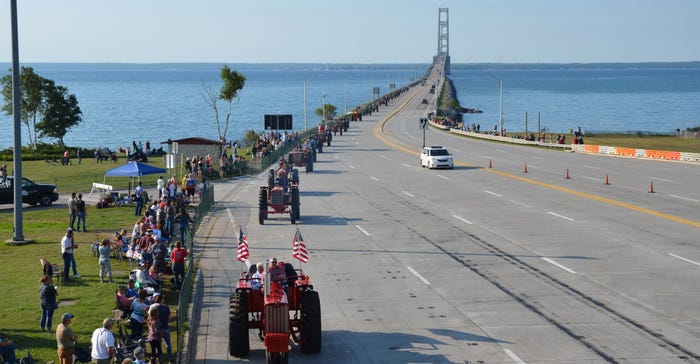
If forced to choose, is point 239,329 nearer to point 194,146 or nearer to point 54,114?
point 194,146

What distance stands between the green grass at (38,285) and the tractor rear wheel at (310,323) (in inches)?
117

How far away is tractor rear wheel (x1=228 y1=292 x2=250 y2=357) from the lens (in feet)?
55.4

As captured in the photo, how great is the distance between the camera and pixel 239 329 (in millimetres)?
16891

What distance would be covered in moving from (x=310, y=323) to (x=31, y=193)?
91.4 feet

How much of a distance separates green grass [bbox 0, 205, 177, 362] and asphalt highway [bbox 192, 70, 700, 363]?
244 centimetres

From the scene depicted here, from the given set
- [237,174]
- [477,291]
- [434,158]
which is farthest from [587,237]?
[237,174]

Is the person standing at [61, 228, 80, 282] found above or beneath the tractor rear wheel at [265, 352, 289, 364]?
above

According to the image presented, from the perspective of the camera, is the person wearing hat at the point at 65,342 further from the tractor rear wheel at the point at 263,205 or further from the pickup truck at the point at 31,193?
the pickup truck at the point at 31,193

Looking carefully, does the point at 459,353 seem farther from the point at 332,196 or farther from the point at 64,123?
the point at 64,123

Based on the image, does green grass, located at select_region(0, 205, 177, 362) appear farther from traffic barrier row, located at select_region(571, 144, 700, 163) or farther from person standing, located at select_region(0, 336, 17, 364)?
traffic barrier row, located at select_region(571, 144, 700, 163)

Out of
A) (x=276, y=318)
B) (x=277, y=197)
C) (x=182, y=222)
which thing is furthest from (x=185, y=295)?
(x=277, y=197)

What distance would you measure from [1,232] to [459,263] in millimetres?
17832

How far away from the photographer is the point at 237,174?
181ft

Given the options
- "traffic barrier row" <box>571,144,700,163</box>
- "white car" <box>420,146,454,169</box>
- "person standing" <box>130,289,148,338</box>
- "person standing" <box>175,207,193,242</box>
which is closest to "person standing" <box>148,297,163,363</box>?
"person standing" <box>130,289,148,338</box>
